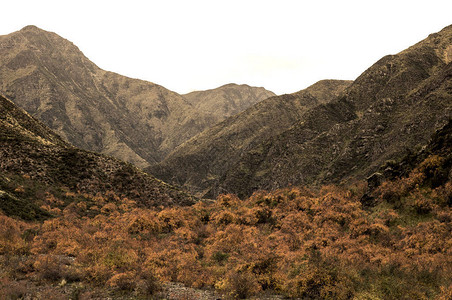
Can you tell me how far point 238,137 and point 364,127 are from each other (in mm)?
87921

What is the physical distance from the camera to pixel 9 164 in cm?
4022

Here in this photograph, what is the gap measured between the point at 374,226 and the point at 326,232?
A: 359 centimetres

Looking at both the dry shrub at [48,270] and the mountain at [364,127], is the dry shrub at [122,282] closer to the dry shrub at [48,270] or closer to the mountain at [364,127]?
the dry shrub at [48,270]

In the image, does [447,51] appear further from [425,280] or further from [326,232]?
[425,280]

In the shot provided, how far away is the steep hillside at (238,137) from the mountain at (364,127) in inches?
1129

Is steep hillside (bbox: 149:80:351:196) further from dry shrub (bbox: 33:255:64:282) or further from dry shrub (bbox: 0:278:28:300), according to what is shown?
dry shrub (bbox: 0:278:28:300)

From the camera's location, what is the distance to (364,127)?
8031cm

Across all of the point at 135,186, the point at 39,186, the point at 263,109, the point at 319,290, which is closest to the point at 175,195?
the point at 135,186

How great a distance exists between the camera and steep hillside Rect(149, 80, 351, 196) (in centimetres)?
15425

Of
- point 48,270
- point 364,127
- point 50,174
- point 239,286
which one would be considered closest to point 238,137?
point 364,127

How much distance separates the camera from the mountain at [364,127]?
63125mm

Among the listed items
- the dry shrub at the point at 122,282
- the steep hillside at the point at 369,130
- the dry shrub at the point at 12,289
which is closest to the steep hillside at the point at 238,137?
the steep hillside at the point at 369,130

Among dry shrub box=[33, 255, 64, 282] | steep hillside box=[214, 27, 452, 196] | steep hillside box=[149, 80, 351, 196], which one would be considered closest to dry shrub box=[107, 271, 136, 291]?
dry shrub box=[33, 255, 64, 282]

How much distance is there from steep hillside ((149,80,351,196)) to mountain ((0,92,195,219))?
94.5 metres
